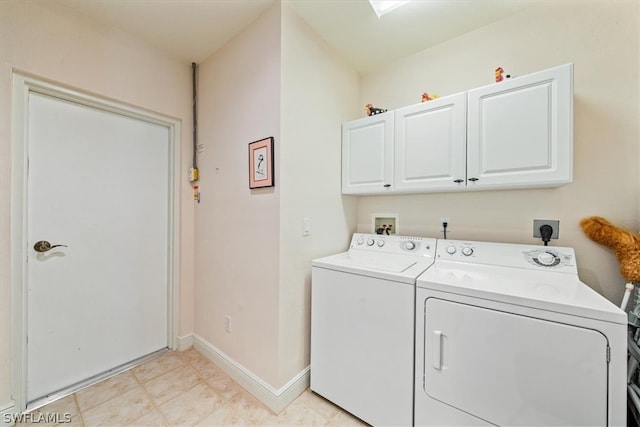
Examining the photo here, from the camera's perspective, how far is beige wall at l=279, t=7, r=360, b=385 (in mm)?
1562

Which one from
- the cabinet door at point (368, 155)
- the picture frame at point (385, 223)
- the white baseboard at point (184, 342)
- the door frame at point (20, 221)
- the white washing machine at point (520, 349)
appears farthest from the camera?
the white baseboard at point (184, 342)

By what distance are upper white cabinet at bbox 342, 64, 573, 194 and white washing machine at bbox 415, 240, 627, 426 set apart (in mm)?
525

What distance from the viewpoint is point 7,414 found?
136 cm

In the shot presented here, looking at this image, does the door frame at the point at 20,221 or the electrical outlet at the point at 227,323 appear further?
the electrical outlet at the point at 227,323

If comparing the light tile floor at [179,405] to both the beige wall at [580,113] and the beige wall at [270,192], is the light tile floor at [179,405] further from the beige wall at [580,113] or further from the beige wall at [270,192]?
the beige wall at [580,113]

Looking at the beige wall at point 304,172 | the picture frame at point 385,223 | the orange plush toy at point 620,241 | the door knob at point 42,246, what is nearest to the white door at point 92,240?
the door knob at point 42,246

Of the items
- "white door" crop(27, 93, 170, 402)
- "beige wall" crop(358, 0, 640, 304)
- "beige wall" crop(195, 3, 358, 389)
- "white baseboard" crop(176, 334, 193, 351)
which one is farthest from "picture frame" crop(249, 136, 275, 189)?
"white baseboard" crop(176, 334, 193, 351)

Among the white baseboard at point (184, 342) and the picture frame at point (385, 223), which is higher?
the picture frame at point (385, 223)

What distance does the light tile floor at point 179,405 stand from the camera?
1.44 meters

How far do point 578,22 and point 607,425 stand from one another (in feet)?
6.63

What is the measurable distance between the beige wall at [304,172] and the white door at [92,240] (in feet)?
4.24

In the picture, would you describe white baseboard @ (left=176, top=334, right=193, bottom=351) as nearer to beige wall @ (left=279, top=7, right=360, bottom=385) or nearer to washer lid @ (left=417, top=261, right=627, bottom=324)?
beige wall @ (left=279, top=7, right=360, bottom=385)

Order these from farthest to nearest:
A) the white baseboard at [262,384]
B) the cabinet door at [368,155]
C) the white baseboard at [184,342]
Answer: the white baseboard at [184,342] < the cabinet door at [368,155] < the white baseboard at [262,384]

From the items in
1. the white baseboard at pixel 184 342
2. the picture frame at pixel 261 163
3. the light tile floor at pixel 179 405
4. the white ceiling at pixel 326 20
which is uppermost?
the white ceiling at pixel 326 20
